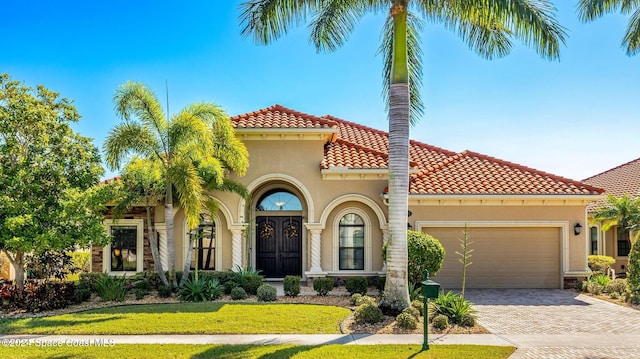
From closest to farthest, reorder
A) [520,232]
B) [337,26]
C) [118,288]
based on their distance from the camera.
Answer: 1. [337,26]
2. [118,288]
3. [520,232]

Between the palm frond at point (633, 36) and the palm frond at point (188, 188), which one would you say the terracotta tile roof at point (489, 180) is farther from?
the palm frond at point (188, 188)

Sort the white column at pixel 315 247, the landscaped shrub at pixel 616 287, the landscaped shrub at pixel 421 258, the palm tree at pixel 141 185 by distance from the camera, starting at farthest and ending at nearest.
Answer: the white column at pixel 315 247, the landscaped shrub at pixel 616 287, the palm tree at pixel 141 185, the landscaped shrub at pixel 421 258

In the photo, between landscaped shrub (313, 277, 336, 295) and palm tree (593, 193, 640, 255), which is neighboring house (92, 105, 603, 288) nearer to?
landscaped shrub (313, 277, 336, 295)

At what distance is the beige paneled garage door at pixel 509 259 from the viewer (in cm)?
1689

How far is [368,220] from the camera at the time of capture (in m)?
16.9

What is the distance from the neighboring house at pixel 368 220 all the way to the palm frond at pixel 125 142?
3231mm

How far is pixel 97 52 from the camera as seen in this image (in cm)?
1474

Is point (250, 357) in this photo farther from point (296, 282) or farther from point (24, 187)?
point (24, 187)

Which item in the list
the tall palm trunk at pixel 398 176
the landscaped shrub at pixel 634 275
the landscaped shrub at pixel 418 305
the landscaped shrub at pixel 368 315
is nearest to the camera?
→ the landscaped shrub at pixel 368 315

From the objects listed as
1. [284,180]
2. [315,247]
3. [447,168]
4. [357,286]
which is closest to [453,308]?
[357,286]

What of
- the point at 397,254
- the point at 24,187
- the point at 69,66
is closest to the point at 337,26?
the point at 397,254

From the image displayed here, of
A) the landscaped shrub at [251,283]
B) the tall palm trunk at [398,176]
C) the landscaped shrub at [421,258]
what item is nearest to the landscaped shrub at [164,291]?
the landscaped shrub at [251,283]

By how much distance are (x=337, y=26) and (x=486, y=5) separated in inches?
156

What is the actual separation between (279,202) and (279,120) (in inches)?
124
